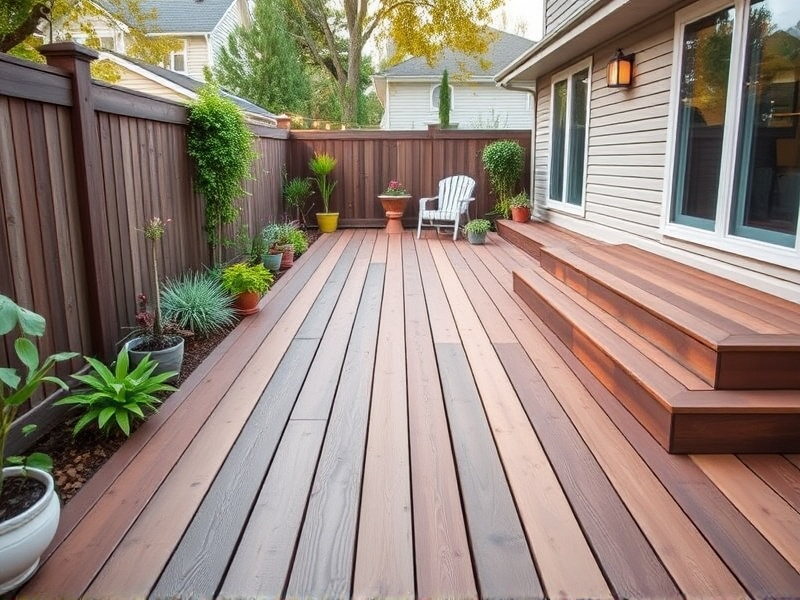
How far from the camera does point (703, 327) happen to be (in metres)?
2.47

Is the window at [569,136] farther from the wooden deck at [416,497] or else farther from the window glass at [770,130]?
the wooden deck at [416,497]

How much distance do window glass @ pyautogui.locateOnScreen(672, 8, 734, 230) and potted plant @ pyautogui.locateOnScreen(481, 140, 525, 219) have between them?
12.6 ft

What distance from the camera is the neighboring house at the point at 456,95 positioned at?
1669 cm

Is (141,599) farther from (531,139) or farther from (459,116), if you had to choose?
(459,116)

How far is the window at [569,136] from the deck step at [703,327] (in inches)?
113

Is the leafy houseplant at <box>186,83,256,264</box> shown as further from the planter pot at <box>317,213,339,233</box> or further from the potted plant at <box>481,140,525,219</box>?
the potted plant at <box>481,140,525,219</box>

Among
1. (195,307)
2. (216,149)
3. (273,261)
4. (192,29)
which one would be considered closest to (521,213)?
(273,261)

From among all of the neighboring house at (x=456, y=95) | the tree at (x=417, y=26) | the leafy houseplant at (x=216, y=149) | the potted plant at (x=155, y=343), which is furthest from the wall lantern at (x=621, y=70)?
the neighboring house at (x=456, y=95)

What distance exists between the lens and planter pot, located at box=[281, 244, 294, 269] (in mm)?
6017

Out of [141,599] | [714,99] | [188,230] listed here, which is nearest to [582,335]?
[714,99]

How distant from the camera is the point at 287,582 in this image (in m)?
1.53

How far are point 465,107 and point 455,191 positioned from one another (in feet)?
33.8

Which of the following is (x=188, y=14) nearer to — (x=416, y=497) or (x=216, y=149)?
(x=216, y=149)

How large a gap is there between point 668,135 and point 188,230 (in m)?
3.41
